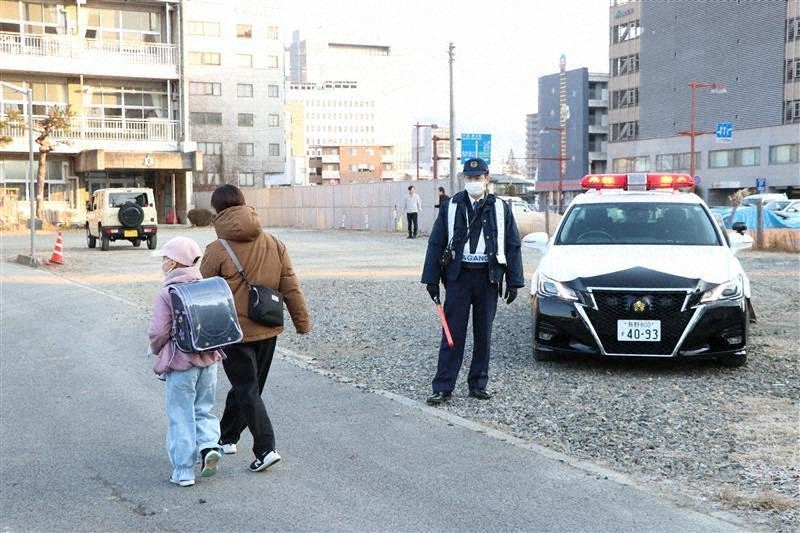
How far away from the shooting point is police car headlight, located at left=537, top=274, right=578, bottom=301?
27.9 feet

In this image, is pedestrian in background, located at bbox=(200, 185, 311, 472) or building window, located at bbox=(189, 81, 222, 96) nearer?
pedestrian in background, located at bbox=(200, 185, 311, 472)

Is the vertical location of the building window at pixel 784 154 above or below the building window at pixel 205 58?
below

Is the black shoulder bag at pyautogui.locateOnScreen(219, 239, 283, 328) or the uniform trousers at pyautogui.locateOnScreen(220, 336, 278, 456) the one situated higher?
the black shoulder bag at pyautogui.locateOnScreen(219, 239, 283, 328)

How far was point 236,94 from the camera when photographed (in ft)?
238

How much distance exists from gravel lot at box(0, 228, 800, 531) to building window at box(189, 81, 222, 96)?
59.7 metres

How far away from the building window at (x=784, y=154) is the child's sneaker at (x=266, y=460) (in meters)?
73.3

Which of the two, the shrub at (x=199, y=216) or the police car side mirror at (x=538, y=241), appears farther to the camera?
the shrub at (x=199, y=216)

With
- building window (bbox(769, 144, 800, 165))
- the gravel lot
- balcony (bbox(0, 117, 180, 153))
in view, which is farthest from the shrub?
building window (bbox(769, 144, 800, 165))

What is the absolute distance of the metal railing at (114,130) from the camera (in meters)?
48.4

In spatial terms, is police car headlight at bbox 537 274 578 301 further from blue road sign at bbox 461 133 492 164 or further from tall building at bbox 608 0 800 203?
tall building at bbox 608 0 800 203

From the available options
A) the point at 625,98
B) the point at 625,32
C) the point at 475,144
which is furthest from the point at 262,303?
the point at 625,32

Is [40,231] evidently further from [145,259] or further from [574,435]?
[574,435]

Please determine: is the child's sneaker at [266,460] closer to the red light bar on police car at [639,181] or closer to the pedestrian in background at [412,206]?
the red light bar on police car at [639,181]

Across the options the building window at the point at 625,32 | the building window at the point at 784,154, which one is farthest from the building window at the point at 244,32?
the building window at the point at 784,154
